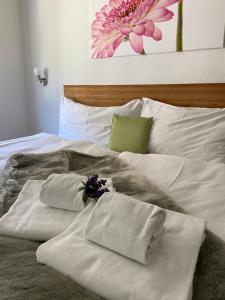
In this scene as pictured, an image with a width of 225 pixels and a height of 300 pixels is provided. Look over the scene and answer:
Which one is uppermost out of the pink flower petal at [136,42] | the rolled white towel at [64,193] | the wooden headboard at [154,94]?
the pink flower petal at [136,42]

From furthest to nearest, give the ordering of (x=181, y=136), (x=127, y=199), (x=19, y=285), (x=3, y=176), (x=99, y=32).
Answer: (x=99, y=32) < (x=181, y=136) < (x=3, y=176) < (x=127, y=199) < (x=19, y=285)

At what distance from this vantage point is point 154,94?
7.47 ft

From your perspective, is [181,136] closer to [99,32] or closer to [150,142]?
[150,142]

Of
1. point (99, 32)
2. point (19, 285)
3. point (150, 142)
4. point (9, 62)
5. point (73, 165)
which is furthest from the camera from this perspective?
point (9, 62)

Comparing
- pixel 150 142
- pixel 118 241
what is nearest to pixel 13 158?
pixel 150 142

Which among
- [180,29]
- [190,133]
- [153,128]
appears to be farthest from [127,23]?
[190,133]

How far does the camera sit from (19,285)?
2.37ft

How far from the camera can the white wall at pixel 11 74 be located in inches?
123

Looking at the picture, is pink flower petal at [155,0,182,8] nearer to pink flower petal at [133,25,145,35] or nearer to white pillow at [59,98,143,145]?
pink flower petal at [133,25,145,35]

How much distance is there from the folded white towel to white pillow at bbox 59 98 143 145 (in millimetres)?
1430

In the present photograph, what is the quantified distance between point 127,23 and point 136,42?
172mm

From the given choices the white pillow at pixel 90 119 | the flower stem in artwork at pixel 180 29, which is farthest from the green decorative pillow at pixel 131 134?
the flower stem in artwork at pixel 180 29

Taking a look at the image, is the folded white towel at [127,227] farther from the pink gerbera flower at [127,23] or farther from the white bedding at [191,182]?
the pink gerbera flower at [127,23]

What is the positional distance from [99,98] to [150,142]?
0.82 m
